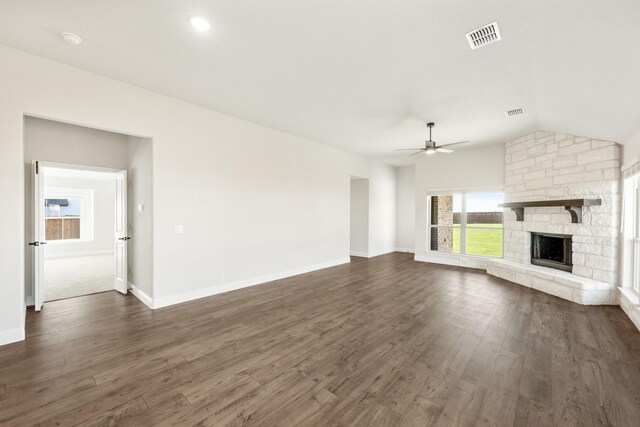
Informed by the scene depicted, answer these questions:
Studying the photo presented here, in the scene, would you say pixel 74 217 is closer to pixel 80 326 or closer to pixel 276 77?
pixel 80 326

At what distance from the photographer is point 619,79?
107 inches

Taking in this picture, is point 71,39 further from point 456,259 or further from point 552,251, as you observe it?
point 456,259

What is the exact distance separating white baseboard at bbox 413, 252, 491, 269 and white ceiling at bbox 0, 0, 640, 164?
3479 millimetres

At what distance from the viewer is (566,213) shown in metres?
5.01

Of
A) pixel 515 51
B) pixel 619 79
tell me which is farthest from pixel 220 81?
pixel 619 79

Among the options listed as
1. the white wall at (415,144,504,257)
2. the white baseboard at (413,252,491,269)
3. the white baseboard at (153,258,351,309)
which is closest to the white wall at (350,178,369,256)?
the white wall at (415,144,504,257)

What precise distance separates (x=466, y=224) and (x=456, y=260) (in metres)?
0.99

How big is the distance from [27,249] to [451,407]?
5.78 meters

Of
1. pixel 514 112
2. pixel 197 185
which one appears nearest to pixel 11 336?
pixel 197 185

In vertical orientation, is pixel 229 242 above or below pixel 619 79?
below

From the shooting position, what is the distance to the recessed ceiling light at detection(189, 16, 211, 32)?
233 cm

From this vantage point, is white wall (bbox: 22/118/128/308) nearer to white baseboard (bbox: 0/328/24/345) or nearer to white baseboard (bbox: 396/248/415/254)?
white baseboard (bbox: 0/328/24/345)

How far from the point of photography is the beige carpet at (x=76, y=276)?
481 centimetres

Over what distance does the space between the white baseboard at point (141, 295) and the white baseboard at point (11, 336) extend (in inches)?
50.3
